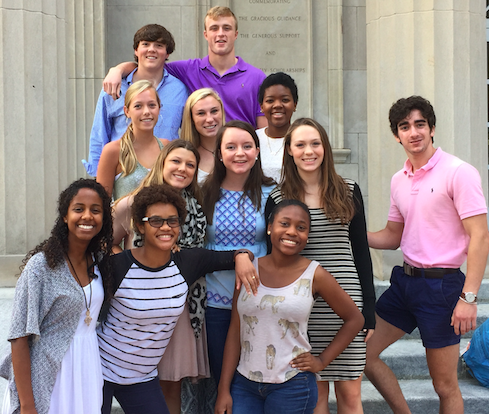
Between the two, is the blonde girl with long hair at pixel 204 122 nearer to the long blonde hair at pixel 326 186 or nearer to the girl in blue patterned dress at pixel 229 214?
the girl in blue patterned dress at pixel 229 214

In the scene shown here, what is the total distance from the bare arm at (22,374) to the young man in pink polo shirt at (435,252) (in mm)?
1986

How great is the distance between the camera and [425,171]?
3533mm

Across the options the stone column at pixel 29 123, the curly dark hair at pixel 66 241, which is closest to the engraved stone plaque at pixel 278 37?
the stone column at pixel 29 123

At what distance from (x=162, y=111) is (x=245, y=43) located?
3.41 m

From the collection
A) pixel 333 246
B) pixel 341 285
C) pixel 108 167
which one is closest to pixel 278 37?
pixel 108 167

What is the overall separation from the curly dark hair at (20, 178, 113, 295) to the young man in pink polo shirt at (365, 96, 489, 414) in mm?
1710

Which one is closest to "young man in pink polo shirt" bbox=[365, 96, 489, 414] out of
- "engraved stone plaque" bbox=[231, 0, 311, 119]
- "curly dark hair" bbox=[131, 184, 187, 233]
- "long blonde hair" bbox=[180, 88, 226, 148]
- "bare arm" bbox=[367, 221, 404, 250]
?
"bare arm" bbox=[367, 221, 404, 250]

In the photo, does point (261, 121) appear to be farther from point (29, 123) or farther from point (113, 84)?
point (29, 123)

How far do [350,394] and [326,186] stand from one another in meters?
1.12

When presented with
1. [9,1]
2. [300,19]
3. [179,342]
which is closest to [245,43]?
[300,19]

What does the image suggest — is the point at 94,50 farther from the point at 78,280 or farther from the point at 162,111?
the point at 78,280

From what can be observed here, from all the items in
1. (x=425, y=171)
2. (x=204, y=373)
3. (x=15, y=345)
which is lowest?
(x=204, y=373)

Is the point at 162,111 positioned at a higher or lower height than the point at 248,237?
higher

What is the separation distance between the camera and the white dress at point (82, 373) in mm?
2658
